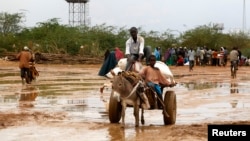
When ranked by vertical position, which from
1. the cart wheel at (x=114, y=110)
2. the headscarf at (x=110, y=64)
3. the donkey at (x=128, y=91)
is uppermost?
the headscarf at (x=110, y=64)

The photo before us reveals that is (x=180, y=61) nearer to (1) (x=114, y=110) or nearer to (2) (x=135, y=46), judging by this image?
(2) (x=135, y=46)

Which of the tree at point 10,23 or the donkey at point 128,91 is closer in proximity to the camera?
the donkey at point 128,91

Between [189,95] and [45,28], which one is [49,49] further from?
[189,95]

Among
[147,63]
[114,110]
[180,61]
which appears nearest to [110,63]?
[114,110]

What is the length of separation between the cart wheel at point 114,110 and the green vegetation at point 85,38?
35928 millimetres

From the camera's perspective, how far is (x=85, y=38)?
54938 mm

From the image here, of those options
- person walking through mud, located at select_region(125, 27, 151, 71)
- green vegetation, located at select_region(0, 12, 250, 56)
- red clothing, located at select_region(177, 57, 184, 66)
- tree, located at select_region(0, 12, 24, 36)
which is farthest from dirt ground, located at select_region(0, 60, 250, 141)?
tree, located at select_region(0, 12, 24, 36)

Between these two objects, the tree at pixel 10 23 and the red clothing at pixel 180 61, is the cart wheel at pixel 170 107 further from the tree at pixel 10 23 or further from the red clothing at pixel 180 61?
the tree at pixel 10 23

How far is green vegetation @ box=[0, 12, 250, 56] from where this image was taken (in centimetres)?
5269

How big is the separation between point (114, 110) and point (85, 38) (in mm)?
43048

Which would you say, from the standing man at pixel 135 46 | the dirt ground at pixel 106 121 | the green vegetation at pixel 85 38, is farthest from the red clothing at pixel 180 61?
the standing man at pixel 135 46

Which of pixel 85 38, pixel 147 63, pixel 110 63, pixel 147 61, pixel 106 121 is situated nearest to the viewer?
pixel 147 63

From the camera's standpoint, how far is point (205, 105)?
16.5 metres

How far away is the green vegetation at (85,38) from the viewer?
5269 centimetres
